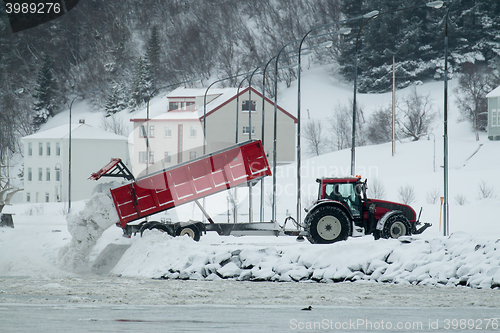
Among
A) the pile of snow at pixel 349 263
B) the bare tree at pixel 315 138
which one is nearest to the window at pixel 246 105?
the bare tree at pixel 315 138

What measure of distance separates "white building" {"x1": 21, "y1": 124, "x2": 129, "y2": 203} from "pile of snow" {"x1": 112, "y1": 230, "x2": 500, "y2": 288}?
49.3 metres

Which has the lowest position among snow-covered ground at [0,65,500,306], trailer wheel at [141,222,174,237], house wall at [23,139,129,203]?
snow-covered ground at [0,65,500,306]

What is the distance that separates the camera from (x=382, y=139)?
75.6m

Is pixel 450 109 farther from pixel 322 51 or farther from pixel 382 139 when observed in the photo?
pixel 322 51

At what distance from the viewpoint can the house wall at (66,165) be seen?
6238 centimetres

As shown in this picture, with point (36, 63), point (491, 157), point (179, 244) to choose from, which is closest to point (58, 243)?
point (179, 244)

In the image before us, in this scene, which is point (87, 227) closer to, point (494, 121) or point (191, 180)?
point (191, 180)

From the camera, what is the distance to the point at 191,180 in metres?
20.5

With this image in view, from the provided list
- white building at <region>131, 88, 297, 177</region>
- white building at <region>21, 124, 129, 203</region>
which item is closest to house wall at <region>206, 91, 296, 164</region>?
white building at <region>131, 88, 297, 177</region>

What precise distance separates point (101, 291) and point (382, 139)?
66.8 m

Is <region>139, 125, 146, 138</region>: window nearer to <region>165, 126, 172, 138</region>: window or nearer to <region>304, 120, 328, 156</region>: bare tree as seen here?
<region>165, 126, 172, 138</region>: window

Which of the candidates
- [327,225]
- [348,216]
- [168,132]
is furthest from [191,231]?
[168,132]

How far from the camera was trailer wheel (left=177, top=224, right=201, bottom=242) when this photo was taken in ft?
67.6

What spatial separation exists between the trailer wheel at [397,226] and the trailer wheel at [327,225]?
1.19 meters
